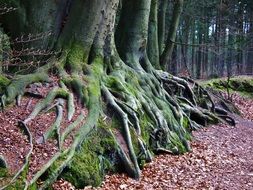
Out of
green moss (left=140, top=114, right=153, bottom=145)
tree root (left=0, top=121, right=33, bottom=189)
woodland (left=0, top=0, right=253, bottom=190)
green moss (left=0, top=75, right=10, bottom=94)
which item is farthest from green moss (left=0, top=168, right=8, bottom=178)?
green moss (left=140, top=114, right=153, bottom=145)

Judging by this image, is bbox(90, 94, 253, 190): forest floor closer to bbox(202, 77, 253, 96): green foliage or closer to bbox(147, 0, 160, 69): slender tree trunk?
bbox(147, 0, 160, 69): slender tree trunk

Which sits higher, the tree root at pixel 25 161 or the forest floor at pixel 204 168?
the tree root at pixel 25 161

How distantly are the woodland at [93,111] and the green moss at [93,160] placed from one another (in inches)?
0.8

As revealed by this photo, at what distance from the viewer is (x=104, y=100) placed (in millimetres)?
9430

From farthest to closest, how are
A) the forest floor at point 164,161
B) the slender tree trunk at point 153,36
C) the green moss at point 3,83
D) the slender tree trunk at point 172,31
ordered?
the slender tree trunk at point 172,31 → the slender tree trunk at point 153,36 → the green moss at point 3,83 → the forest floor at point 164,161

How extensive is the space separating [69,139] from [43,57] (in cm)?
362

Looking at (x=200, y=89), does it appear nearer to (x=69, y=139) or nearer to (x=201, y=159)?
(x=201, y=159)

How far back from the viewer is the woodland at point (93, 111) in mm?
7172

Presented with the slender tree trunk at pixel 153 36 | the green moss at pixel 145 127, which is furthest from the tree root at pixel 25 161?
the slender tree trunk at pixel 153 36

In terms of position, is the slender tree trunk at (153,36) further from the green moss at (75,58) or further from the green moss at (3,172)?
the green moss at (3,172)

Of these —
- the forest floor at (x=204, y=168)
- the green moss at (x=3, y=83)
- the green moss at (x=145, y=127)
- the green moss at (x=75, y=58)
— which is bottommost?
the forest floor at (x=204, y=168)

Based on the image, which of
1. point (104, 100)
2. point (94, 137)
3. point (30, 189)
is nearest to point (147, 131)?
point (104, 100)

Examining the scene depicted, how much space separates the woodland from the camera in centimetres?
717

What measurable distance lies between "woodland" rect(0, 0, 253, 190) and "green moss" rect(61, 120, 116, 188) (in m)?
0.02
